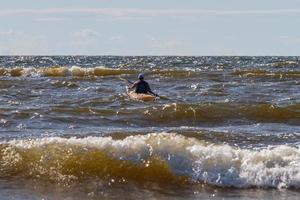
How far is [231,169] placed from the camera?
9398mm

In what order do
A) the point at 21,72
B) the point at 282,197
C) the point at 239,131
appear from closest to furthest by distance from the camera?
the point at 282,197
the point at 239,131
the point at 21,72

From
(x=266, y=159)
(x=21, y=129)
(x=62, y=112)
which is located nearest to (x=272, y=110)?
(x=62, y=112)

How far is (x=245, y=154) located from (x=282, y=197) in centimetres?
155

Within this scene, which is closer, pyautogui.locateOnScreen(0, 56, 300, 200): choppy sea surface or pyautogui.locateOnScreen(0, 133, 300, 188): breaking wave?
pyautogui.locateOnScreen(0, 56, 300, 200): choppy sea surface

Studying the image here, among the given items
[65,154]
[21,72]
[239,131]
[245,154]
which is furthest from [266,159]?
[21,72]

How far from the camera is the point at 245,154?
984 cm

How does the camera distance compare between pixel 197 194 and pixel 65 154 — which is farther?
pixel 65 154

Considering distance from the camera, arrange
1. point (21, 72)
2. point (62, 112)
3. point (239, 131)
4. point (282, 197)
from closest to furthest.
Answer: point (282, 197), point (239, 131), point (62, 112), point (21, 72)

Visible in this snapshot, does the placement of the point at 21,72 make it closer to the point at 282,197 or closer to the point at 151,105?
the point at 151,105

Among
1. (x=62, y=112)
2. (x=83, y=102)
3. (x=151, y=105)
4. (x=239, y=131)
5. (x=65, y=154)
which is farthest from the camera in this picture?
(x=83, y=102)

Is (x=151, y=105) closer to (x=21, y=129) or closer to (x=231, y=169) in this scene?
(x=21, y=129)

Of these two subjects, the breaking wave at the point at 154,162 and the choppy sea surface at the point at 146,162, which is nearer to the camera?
the choppy sea surface at the point at 146,162

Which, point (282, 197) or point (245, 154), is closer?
point (282, 197)

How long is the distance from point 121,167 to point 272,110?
362 inches
